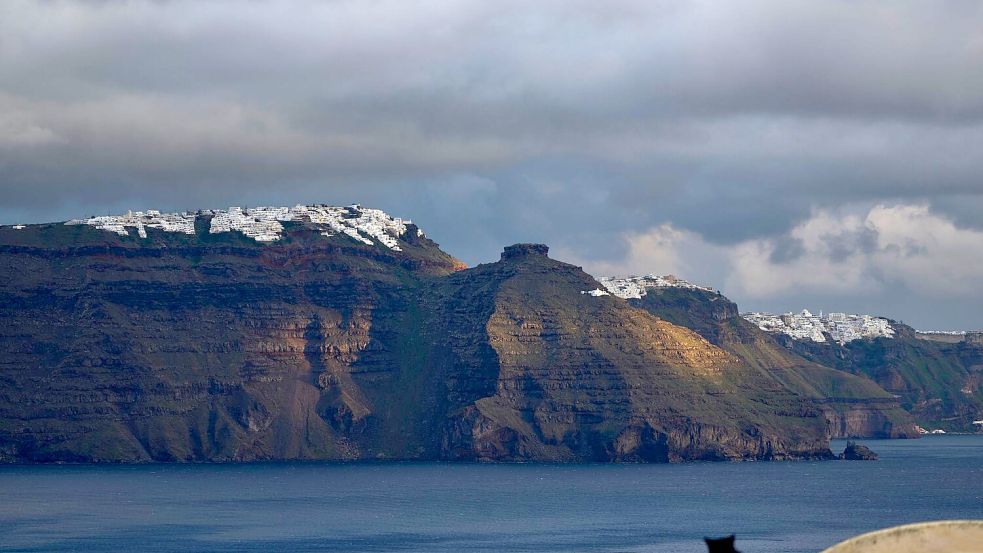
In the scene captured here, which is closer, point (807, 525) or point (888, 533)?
point (888, 533)

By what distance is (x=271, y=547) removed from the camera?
168m

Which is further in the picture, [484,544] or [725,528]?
[725,528]

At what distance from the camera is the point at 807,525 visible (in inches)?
7559

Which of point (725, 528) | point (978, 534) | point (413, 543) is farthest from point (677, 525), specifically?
point (978, 534)

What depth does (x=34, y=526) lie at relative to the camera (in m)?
190

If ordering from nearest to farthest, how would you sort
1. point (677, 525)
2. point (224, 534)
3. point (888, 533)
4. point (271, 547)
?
1. point (888, 533)
2. point (271, 547)
3. point (224, 534)
4. point (677, 525)

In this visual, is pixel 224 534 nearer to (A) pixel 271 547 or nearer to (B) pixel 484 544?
(A) pixel 271 547

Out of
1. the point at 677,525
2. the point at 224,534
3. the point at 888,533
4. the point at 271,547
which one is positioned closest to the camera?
the point at 888,533

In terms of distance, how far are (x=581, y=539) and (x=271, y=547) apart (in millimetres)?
34693

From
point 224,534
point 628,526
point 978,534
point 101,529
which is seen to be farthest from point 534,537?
point 978,534

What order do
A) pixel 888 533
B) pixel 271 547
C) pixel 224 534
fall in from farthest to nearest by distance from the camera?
pixel 224 534
pixel 271 547
pixel 888 533

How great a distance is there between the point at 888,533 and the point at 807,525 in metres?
169

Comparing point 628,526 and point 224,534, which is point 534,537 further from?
point 224,534

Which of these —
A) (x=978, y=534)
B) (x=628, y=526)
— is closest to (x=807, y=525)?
(x=628, y=526)
